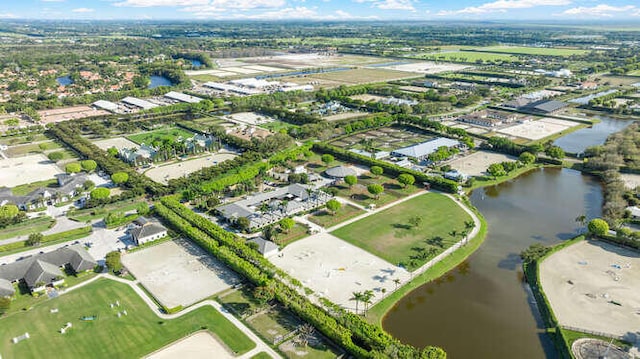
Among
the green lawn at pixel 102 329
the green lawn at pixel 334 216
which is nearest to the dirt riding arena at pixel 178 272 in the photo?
the green lawn at pixel 102 329

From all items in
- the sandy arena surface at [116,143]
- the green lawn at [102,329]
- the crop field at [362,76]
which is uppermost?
the crop field at [362,76]

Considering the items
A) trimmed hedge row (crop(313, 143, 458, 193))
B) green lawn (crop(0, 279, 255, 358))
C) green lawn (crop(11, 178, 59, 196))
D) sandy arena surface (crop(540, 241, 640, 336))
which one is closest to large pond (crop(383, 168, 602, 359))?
sandy arena surface (crop(540, 241, 640, 336))

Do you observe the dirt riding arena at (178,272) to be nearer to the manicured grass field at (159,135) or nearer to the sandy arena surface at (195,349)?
the sandy arena surface at (195,349)

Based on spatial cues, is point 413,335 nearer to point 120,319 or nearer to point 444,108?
point 120,319

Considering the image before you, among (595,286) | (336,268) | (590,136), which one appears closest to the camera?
(595,286)

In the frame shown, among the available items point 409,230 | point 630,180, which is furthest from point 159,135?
point 630,180

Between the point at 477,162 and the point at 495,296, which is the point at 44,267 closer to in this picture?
the point at 495,296
